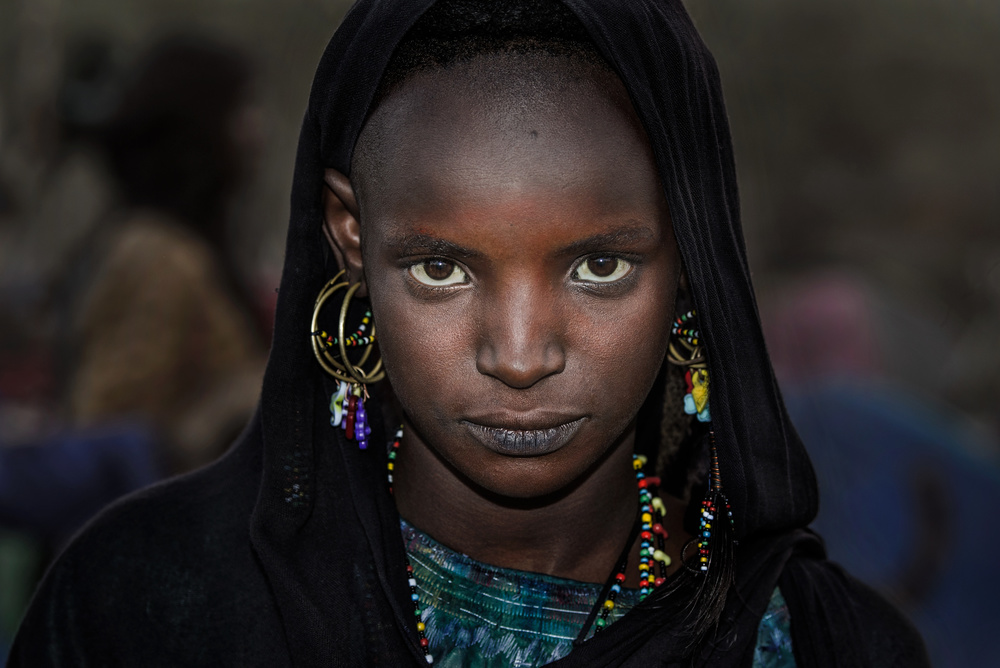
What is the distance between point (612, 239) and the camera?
1203 millimetres

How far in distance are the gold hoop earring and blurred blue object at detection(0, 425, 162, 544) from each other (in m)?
2.04

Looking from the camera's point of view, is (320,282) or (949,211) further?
(949,211)

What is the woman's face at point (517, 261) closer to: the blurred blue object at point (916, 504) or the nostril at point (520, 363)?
the nostril at point (520, 363)

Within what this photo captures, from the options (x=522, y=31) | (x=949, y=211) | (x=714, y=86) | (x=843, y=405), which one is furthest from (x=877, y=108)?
(x=522, y=31)

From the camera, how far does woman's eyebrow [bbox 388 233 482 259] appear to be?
3.88 ft

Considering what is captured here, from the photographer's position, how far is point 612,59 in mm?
1202

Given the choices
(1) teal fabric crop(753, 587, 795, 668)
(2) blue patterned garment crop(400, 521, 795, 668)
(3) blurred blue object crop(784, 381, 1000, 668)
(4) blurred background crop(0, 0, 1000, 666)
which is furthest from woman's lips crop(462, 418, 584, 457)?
(3) blurred blue object crop(784, 381, 1000, 668)

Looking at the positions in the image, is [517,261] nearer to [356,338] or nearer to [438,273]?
[438,273]

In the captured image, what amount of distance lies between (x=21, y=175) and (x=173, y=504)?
9.53 feet

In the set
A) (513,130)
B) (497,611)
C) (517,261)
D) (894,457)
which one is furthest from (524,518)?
(894,457)

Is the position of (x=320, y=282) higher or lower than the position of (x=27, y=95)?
lower

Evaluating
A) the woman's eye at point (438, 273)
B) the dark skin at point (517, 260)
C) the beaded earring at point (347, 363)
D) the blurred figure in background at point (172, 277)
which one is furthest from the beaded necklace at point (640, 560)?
the blurred figure in background at point (172, 277)

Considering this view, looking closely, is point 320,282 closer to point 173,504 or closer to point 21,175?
point 173,504

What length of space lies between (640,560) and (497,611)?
0.25m
